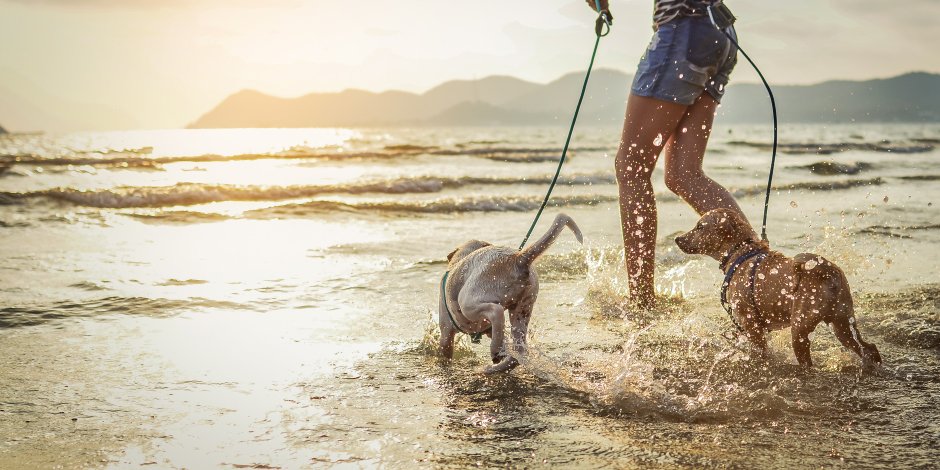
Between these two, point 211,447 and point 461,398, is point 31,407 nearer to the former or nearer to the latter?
point 211,447

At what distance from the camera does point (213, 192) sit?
41.5 feet

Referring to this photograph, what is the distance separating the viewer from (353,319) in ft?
14.6

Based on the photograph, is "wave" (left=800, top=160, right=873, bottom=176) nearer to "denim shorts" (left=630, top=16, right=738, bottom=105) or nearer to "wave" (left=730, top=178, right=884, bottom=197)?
"wave" (left=730, top=178, right=884, bottom=197)

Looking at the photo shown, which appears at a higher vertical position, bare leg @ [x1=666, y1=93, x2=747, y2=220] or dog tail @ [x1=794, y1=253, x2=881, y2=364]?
bare leg @ [x1=666, y1=93, x2=747, y2=220]

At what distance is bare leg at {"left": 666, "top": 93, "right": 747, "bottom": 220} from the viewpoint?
4.13 m

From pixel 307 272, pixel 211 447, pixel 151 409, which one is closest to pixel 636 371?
pixel 211 447

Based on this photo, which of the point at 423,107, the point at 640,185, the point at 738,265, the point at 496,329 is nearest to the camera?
the point at 496,329

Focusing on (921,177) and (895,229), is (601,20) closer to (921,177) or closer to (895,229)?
(895,229)

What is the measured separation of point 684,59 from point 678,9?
273mm

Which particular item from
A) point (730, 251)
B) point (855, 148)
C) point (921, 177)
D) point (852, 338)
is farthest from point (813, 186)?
point (855, 148)

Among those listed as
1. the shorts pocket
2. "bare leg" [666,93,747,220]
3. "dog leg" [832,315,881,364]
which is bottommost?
"dog leg" [832,315,881,364]

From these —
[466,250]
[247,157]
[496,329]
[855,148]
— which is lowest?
[496,329]

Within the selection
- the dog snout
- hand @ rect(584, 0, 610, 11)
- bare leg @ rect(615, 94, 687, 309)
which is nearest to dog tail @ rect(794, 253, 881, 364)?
the dog snout

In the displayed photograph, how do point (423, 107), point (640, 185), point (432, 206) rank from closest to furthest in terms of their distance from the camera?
point (640, 185)
point (432, 206)
point (423, 107)
